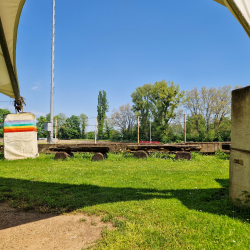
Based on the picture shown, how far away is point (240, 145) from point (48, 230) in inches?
133

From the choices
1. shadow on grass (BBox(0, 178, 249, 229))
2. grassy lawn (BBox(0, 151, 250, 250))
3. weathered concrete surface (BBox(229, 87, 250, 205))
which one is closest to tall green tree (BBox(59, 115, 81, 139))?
grassy lawn (BBox(0, 151, 250, 250))

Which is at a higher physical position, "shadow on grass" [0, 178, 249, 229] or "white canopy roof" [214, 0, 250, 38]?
"white canopy roof" [214, 0, 250, 38]

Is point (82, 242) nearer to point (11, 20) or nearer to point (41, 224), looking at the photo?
point (41, 224)

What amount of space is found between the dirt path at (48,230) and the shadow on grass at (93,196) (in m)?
0.33

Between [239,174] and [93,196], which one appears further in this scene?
[93,196]

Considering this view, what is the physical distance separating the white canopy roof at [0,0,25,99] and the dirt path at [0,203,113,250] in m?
3.52

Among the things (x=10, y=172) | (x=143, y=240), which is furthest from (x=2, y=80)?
(x=143, y=240)

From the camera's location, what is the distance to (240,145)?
3449 millimetres

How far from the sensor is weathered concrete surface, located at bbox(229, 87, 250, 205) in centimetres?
331

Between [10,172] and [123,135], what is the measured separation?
19627 mm

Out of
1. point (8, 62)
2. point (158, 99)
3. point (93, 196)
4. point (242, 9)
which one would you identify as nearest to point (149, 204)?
point (93, 196)

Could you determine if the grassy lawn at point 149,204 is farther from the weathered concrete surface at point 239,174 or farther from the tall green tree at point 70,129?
the tall green tree at point 70,129

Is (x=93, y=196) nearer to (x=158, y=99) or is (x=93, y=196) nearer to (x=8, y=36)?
(x=8, y=36)

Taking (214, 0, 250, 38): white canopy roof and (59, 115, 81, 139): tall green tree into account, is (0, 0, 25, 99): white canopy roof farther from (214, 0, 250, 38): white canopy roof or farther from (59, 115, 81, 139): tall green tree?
(59, 115, 81, 139): tall green tree
